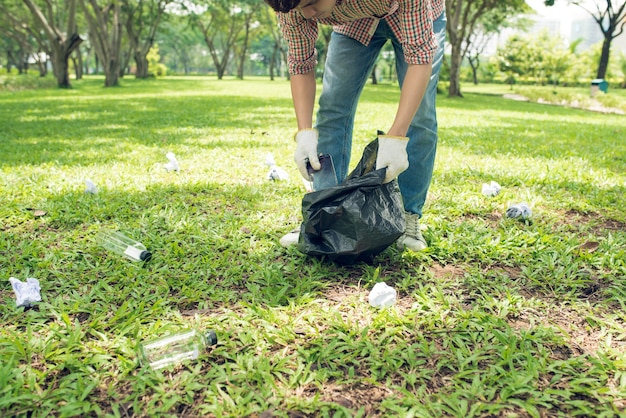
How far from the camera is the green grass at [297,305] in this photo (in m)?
1.39

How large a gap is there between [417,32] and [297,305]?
1.17 m

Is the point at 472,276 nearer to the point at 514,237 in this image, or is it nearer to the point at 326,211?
the point at 514,237

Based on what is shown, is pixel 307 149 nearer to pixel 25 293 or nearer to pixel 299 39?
pixel 299 39

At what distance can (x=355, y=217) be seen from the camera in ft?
6.44

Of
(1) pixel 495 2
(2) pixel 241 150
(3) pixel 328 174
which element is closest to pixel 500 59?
(1) pixel 495 2

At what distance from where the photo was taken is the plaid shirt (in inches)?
75.2

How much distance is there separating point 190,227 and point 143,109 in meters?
7.56

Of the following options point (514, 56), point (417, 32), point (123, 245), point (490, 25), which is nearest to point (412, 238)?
point (417, 32)

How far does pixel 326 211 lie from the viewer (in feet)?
6.52

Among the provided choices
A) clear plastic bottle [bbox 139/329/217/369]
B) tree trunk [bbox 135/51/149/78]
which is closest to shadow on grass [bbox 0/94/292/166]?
clear plastic bottle [bbox 139/329/217/369]

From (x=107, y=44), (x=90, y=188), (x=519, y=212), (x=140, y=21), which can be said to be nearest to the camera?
(x=519, y=212)

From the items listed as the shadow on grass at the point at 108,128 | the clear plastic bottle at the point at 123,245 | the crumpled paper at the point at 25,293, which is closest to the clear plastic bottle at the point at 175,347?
the crumpled paper at the point at 25,293

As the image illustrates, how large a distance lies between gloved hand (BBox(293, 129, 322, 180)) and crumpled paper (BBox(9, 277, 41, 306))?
46.6 inches

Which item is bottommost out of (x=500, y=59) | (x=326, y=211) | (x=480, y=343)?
(x=480, y=343)
